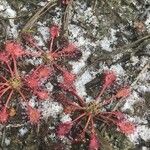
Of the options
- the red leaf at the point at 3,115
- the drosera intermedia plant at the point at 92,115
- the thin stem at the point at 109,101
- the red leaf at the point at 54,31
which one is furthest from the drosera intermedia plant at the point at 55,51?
the red leaf at the point at 3,115

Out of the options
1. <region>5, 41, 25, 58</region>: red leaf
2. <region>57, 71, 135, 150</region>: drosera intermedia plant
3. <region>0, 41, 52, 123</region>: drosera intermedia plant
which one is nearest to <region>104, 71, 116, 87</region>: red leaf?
<region>57, 71, 135, 150</region>: drosera intermedia plant

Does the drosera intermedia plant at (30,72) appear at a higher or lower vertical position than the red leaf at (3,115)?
higher

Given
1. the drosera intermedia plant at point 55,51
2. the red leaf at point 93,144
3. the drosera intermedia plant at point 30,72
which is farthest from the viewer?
the drosera intermedia plant at point 55,51

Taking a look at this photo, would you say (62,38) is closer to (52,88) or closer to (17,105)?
(52,88)

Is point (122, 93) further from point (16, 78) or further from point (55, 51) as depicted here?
point (16, 78)

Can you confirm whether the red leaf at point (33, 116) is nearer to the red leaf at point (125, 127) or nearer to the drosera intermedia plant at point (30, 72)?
the drosera intermedia plant at point (30, 72)

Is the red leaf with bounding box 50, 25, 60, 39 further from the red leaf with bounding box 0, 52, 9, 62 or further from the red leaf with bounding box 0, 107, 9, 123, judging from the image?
the red leaf with bounding box 0, 107, 9, 123

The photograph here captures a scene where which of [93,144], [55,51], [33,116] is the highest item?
[55,51]

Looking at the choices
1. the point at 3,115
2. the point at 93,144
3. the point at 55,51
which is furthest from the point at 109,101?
the point at 3,115
